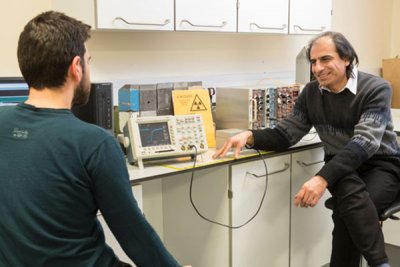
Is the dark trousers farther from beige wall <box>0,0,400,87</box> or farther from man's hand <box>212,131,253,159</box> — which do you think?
beige wall <box>0,0,400,87</box>

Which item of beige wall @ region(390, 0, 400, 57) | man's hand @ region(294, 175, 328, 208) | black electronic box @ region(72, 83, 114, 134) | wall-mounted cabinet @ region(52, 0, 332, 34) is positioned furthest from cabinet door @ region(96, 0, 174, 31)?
beige wall @ region(390, 0, 400, 57)

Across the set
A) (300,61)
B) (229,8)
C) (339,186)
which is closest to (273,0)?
(229,8)

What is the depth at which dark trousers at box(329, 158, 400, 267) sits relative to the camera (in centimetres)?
210

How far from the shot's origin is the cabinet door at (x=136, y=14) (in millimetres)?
2123

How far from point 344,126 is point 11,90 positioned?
1.52 m

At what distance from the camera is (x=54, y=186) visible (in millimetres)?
1120

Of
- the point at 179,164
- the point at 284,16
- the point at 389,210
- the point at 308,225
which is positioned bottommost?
the point at 308,225

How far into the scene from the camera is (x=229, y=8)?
2586 mm

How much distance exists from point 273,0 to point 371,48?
6.54 feet

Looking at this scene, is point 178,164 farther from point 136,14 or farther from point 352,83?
point 352,83

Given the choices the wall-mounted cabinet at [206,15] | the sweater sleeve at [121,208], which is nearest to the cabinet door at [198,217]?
the wall-mounted cabinet at [206,15]

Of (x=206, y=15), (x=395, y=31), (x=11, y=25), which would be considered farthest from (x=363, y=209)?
(x=395, y=31)

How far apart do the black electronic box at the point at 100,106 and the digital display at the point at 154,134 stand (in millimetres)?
152

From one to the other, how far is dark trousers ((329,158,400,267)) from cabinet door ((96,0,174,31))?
111 centimetres
